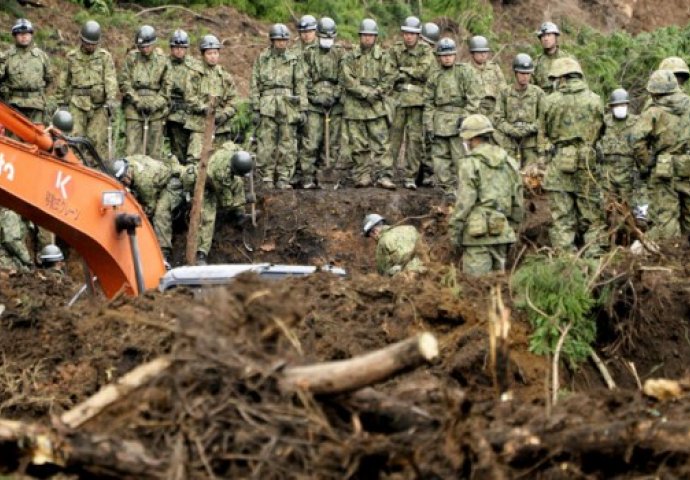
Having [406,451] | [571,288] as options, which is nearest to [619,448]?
[406,451]

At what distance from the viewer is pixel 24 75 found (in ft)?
68.3

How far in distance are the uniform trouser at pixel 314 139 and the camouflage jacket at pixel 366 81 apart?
16.7 inches

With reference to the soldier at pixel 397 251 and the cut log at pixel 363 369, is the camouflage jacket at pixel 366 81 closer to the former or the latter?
the soldier at pixel 397 251

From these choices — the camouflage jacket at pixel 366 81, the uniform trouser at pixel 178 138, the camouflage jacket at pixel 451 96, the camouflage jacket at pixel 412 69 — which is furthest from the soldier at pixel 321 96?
the uniform trouser at pixel 178 138

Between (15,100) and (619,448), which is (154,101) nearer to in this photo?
(15,100)

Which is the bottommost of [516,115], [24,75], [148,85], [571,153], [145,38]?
[516,115]

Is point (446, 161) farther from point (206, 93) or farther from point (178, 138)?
point (178, 138)

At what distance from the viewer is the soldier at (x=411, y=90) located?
72.7 ft

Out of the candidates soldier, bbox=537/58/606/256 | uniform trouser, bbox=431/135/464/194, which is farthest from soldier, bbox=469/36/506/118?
soldier, bbox=537/58/606/256

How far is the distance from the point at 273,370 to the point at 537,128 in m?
14.5

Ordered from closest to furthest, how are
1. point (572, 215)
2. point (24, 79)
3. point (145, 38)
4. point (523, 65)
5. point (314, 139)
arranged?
point (572, 215)
point (24, 79)
point (145, 38)
point (314, 139)
point (523, 65)

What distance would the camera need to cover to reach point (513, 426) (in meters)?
9.58

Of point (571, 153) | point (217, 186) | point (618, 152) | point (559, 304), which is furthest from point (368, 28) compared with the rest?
point (559, 304)

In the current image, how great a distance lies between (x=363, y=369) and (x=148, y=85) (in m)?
13.0
